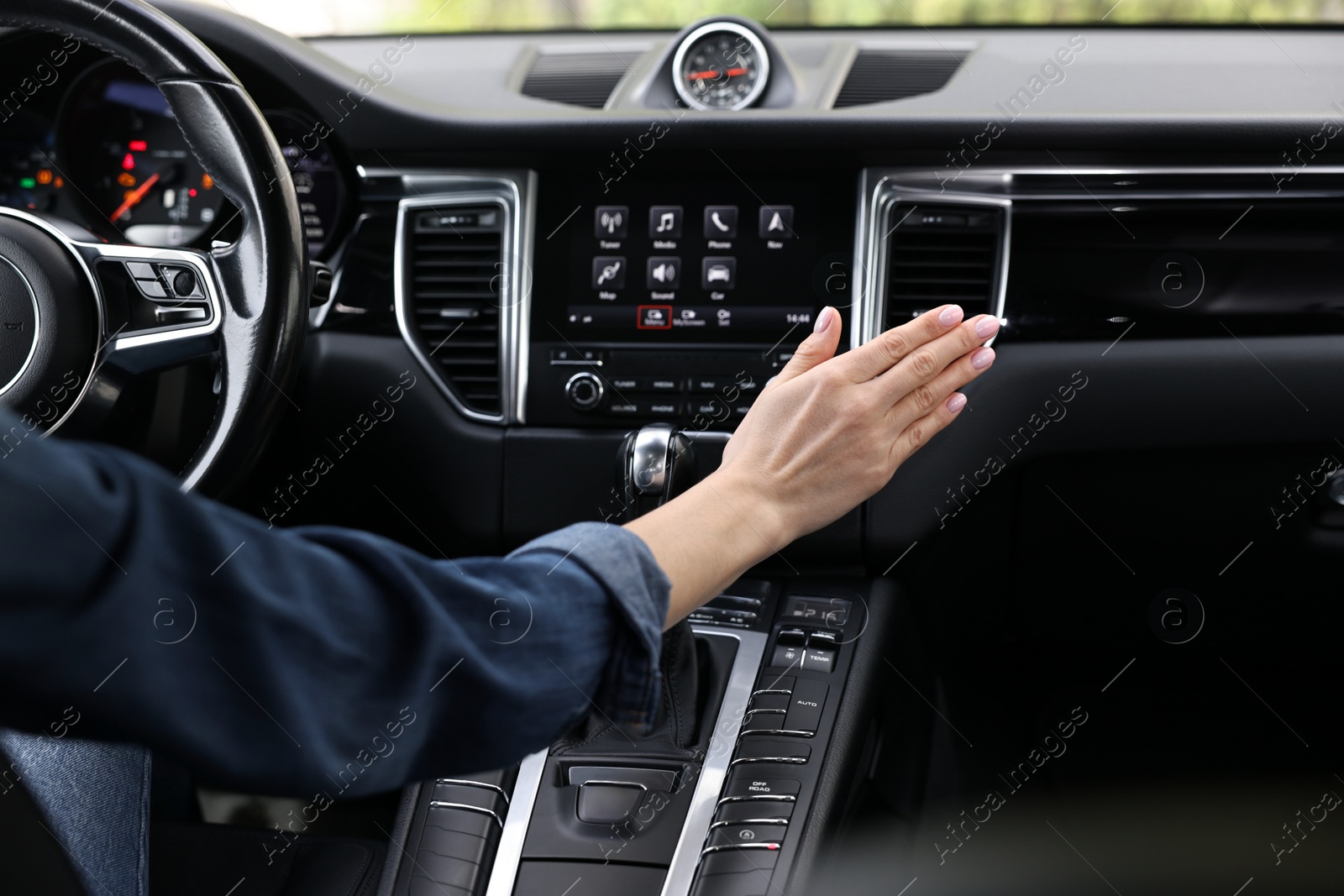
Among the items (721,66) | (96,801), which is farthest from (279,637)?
(721,66)

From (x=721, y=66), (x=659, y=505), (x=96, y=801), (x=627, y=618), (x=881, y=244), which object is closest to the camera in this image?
(x=627, y=618)

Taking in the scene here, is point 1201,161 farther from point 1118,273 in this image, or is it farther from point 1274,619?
point 1274,619

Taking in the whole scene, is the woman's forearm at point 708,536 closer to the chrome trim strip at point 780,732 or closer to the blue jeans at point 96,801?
the chrome trim strip at point 780,732

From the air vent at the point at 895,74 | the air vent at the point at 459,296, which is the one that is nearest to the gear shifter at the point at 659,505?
the air vent at the point at 459,296

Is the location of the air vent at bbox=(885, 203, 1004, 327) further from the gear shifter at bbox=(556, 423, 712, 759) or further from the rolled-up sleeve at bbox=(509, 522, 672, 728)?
the rolled-up sleeve at bbox=(509, 522, 672, 728)

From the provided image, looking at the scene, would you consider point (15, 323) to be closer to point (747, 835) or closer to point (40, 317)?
point (40, 317)

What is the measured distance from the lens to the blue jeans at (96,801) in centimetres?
94

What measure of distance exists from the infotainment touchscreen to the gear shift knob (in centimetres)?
21

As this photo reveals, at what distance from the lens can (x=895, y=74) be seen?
1.54 m

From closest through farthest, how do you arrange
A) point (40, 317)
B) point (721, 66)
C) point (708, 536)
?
point (708, 536)
point (40, 317)
point (721, 66)

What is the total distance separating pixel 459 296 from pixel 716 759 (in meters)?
0.70

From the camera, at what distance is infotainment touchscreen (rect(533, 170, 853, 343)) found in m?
1.41

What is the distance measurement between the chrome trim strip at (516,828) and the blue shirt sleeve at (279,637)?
58 cm

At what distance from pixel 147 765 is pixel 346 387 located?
61 centimetres
